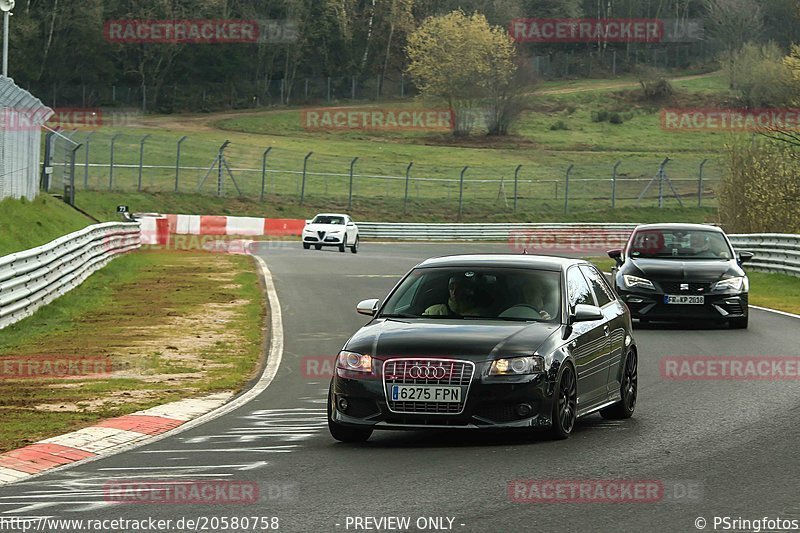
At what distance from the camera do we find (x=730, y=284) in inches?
818

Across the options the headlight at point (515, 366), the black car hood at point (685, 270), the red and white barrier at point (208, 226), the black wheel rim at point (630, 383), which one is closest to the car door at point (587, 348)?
the black wheel rim at point (630, 383)

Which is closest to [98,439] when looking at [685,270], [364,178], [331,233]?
[685,270]

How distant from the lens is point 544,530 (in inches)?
287

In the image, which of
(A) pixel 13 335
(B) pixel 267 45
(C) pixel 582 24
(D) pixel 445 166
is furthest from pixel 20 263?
(C) pixel 582 24

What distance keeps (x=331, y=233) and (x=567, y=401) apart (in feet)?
122

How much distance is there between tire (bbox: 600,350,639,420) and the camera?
38.9 ft

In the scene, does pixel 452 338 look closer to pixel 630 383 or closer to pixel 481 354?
pixel 481 354

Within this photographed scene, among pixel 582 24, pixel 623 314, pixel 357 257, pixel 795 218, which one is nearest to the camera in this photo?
pixel 623 314

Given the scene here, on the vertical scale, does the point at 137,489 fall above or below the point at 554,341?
below

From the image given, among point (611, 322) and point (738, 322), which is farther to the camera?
point (738, 322)

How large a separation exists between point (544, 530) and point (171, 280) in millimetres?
24664

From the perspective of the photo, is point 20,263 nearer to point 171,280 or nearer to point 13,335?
point 13,335

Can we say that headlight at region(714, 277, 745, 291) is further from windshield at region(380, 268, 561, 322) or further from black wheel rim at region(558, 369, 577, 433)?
black wheel rim at region(558, 369, 577, 433)

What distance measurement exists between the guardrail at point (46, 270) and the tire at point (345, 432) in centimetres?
966
